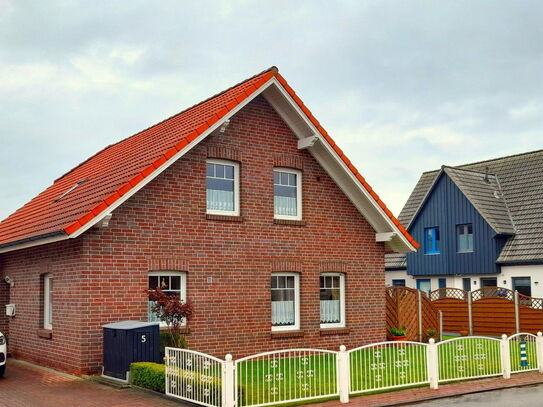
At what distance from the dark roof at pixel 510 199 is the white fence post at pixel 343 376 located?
767 inches

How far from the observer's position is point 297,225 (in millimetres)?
19969

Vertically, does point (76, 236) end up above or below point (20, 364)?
above

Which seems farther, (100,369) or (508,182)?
(508,182)

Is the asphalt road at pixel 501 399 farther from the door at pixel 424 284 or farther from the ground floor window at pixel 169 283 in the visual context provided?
the door at pixel 424 284

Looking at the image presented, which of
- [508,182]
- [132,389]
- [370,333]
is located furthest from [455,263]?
[132,389]

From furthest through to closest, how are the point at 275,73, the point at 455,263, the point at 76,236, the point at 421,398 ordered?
the point at 455,263 → the point at 275,73 → the point at 76,236 → the point at 421,398

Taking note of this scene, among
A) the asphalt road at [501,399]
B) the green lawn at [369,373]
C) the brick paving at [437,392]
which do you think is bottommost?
the asphalt road at [501,399]

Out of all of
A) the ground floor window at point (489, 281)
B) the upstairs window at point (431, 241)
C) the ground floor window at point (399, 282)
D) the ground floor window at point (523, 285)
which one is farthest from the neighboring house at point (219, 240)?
the ground floor window at point (399, 282)

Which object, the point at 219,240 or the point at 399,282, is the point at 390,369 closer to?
the point at 219,240

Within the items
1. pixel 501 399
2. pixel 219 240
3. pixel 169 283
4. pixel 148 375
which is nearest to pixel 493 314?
pixel 219 240

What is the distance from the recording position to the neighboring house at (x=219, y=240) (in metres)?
16.4

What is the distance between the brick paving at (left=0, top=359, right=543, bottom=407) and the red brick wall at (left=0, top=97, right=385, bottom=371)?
1.09m

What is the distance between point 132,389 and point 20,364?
19.7 ft

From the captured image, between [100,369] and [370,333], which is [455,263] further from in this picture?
[100,369]
